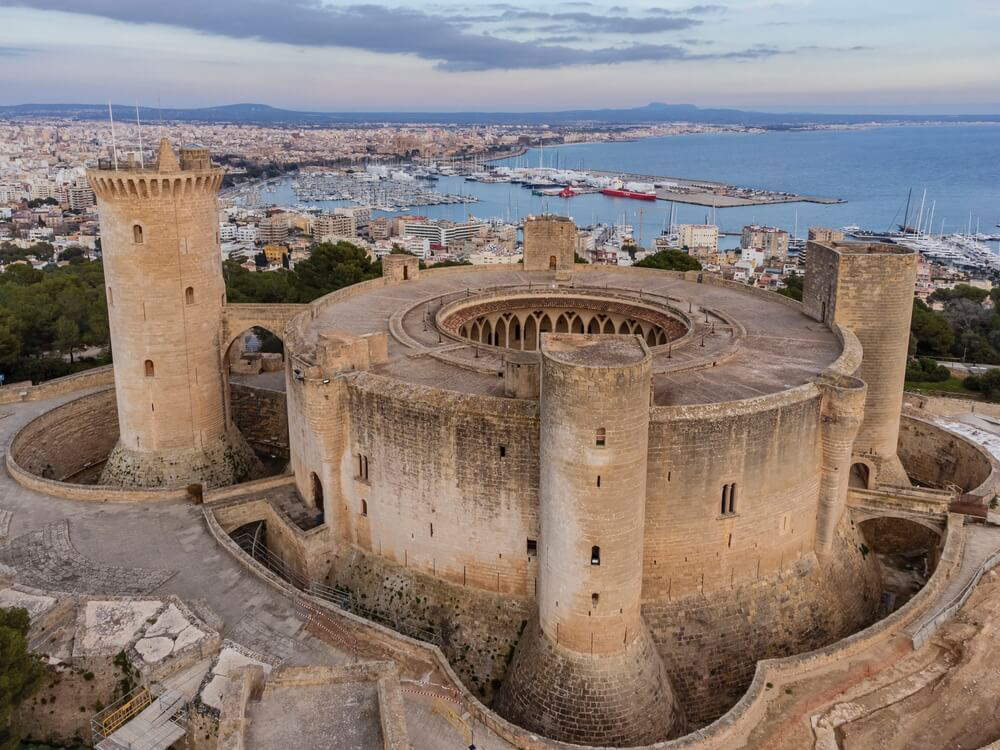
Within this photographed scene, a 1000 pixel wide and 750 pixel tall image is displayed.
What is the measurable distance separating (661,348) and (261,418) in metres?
17.5

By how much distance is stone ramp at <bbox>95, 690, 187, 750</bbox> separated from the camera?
1552 cm

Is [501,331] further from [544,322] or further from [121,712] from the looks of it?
[121,712]

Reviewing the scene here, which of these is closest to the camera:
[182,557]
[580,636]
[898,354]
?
[580,636]

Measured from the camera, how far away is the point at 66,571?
21.1 metres

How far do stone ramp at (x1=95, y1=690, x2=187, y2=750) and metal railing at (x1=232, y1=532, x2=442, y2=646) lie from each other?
4714 mm

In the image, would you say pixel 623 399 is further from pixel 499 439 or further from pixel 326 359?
pixel 326 359

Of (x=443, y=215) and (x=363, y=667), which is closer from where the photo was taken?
(x=363, y=667)

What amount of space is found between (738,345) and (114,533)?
17970mm

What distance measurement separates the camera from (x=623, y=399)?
15.8 m

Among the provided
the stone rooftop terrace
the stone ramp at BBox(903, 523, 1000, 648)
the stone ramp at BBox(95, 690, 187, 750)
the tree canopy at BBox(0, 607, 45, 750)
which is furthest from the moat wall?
the stone ramp at BBox(903, 523, 1000, 648)

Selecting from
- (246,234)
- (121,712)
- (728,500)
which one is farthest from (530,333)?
(246,234)

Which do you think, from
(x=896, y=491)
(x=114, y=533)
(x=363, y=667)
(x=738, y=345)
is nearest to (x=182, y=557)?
(x=114, y=533)

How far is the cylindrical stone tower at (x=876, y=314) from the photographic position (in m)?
25.3

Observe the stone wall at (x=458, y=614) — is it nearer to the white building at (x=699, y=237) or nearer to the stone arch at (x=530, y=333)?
the stone arch at (x=530, y=333)
